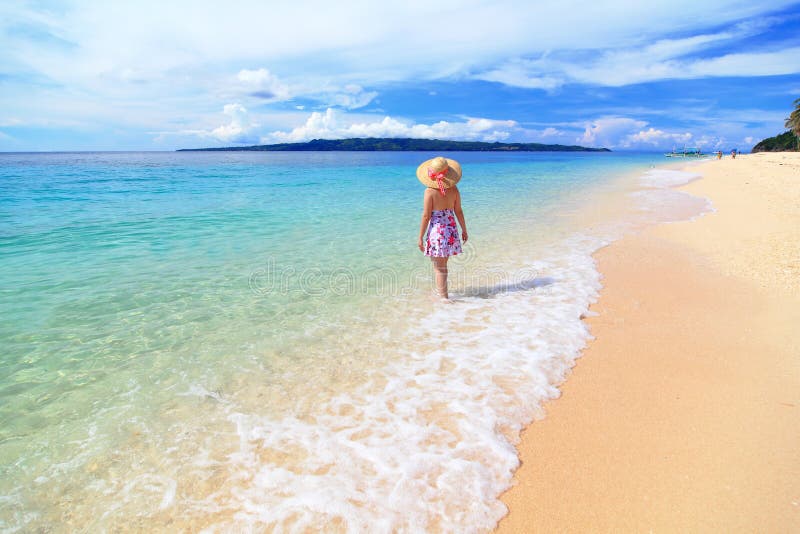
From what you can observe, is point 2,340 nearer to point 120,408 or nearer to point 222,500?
point 120,408

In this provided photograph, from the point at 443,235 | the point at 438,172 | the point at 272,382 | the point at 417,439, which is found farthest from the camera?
the point at 443,235

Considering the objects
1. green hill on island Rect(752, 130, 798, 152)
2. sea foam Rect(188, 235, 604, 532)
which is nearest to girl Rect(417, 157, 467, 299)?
sea foam Rect(188, 235, 604, 532)

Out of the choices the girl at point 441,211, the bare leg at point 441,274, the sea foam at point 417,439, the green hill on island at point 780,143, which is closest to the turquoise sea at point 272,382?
the sea foam at point 417,439

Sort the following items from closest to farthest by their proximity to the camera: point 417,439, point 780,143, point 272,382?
point 417,439, point 272,382, point 780,143

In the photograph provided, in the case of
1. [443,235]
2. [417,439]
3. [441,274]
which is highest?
[443,235]

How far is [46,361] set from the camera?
15.8ft

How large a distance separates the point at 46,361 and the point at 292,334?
3006 mm

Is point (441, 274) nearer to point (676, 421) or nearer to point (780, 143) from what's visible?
point (676, 421)

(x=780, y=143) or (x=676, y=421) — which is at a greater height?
(x=780, y=143)

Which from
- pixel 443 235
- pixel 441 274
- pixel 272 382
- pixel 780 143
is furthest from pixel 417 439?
pixel 780 143

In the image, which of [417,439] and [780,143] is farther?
[780,143]

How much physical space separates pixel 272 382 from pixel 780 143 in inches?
5050

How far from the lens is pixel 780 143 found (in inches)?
3529

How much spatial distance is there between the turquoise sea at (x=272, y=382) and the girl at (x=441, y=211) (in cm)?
85
